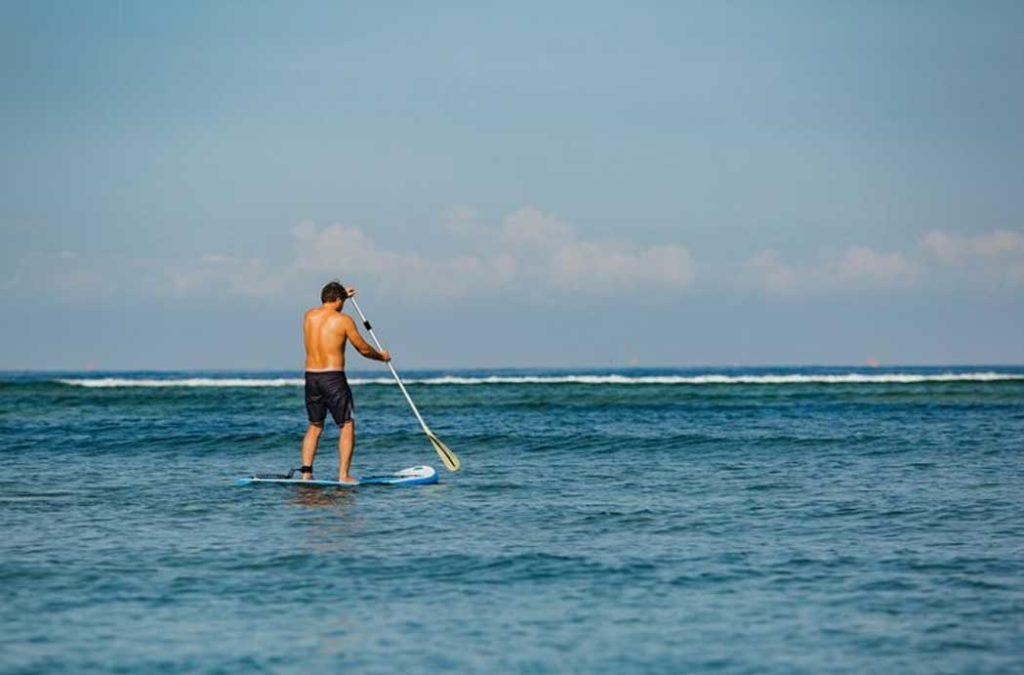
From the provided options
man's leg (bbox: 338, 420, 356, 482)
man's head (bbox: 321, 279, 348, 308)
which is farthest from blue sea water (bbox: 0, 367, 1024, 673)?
man's head (bbox: 321, 279, 348, 308)

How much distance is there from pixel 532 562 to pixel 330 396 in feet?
18.1

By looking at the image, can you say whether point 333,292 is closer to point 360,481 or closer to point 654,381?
point 360,481

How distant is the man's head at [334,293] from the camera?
14320 mm

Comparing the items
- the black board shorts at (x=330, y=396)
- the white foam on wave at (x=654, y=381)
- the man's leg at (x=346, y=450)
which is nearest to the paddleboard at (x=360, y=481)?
the man's leg at (x=346, y=450)

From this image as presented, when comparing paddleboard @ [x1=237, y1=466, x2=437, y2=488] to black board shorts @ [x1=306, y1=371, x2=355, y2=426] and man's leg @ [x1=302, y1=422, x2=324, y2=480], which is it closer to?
man's leg @ [x1=302, y1=422, x2=324, y2=480]

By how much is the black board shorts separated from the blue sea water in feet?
2.99

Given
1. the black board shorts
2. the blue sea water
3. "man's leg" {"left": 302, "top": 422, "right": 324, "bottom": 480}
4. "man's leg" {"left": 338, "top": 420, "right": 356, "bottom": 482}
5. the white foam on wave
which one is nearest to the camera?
the blue sea water

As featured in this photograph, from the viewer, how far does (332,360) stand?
46.6 ft

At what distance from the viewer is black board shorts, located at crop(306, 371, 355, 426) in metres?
14.1

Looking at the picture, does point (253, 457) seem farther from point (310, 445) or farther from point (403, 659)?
point (403, 659)

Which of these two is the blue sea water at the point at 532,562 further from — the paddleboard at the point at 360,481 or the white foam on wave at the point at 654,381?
the white foam on wave at the point at 654,381

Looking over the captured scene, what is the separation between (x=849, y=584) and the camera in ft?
27.1

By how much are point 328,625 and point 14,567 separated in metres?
3.12

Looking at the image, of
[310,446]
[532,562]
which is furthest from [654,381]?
[532,562]
